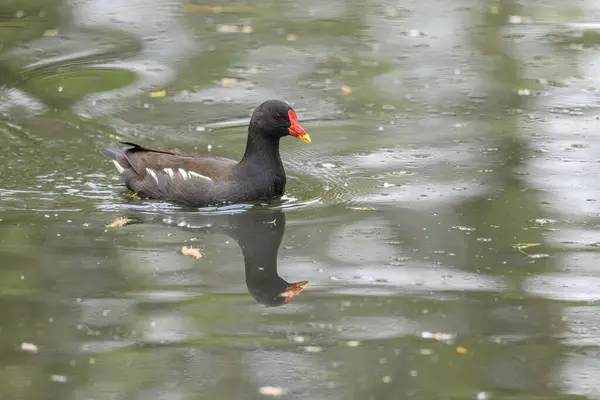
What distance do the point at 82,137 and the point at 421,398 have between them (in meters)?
5.30

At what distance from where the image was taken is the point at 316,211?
819cm

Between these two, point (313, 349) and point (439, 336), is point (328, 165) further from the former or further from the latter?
point (313, 349)

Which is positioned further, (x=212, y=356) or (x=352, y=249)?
(x=352, y=249)

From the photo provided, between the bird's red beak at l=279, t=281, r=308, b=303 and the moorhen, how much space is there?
1714mm

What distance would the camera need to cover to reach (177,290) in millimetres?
6656

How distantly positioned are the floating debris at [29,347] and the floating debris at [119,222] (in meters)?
1.99

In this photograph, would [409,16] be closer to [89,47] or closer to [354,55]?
[354,55]

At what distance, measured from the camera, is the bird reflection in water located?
6.70m

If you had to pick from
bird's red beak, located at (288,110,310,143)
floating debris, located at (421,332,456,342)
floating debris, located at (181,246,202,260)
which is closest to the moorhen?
bird's red beak, located at (288,110,310,143)

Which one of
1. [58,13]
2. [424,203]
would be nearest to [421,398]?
[424,203]

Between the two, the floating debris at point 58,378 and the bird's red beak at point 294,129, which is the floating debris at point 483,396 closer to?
the floating debris at point 58,378

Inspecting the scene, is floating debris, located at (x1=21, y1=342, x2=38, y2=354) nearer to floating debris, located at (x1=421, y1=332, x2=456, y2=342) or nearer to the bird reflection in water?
the bird reflection in water

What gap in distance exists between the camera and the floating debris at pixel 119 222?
7.85 metres

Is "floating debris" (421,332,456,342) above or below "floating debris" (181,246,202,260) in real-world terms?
above
